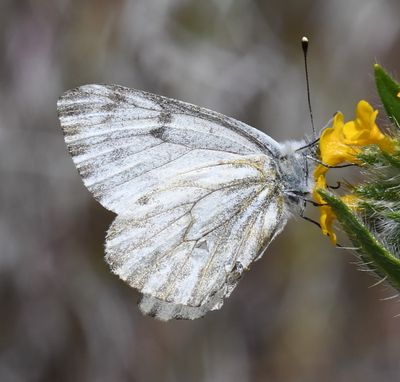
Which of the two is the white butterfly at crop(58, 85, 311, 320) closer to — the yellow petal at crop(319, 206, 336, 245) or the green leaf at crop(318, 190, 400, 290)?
the yellow petal at crop(319, 206, 336, 245)

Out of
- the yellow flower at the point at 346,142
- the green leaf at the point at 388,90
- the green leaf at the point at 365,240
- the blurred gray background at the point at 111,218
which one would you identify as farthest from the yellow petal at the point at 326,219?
the blurred gray background at the point at 111,218

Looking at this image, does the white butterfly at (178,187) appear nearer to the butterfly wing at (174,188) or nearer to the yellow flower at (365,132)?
the butterfly wing at (174,188)

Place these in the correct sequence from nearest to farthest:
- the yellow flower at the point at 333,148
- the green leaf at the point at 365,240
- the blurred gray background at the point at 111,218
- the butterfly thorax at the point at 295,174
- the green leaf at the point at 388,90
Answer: the green leaf at the point at 365,240 → the green leaf at the point at 388,90 → the yellow flower at the point at 333,148 → the butterfly thorax at the point at 295,174 → the blurred gray background at the point at 111,218

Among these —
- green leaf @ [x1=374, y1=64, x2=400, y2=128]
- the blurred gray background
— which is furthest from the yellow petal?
the blurred gray background

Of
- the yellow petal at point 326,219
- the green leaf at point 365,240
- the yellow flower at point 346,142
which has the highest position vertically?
the yellow flower at point 346,142

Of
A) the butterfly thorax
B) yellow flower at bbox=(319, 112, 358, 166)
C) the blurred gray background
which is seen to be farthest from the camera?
the blurred gray background

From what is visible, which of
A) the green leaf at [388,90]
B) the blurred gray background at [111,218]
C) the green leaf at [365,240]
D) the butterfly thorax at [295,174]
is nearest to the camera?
the green leaf at [365,240]
